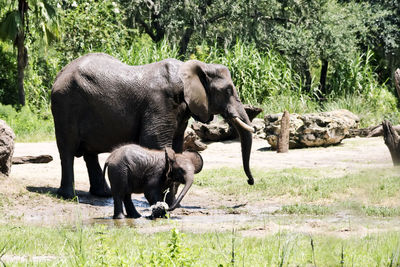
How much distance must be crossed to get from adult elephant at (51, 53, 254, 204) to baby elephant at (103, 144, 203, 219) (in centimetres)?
52

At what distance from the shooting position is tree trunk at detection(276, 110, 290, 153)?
1564 centimetres

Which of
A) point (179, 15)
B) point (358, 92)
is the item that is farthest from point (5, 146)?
point (179, 15)

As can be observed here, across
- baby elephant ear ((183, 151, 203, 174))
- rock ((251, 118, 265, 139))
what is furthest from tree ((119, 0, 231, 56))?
baby elephant ear ((183, 151, 203, 174))

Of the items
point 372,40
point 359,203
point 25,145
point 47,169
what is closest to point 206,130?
point 25,145

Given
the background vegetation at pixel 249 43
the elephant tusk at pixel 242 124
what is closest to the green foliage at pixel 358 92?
the background vegetation at pixel 249 43

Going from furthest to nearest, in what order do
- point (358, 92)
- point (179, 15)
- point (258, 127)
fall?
point (179, 15) → point (358, 92) → point (258, 127)

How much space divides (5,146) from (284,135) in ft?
26.4

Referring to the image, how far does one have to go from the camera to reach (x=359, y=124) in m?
19.2

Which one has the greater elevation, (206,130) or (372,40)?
(372,40)

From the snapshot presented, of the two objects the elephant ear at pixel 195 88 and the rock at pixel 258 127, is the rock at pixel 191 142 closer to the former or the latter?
the rock at pixel 258 127

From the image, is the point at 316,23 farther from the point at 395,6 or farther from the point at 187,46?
the point at 187,46

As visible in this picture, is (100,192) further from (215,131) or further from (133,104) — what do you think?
(215,131)

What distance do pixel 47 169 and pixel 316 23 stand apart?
16079mm

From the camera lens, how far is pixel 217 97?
9.57m
